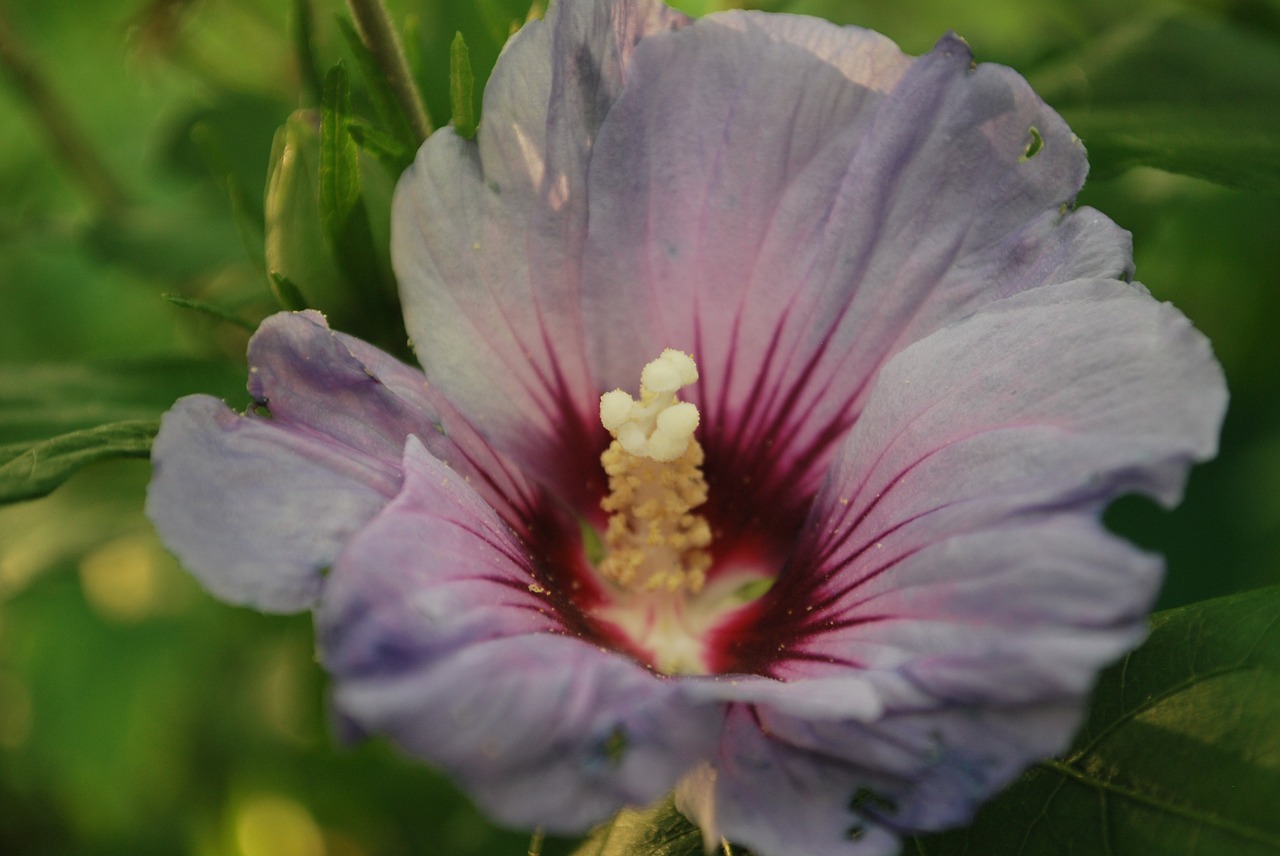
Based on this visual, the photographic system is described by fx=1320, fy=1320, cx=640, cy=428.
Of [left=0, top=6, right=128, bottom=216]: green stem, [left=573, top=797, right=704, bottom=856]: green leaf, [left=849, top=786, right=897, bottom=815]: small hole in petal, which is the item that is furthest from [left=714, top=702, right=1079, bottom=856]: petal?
[left=0, top=6, right=128, bottom=216]: green stem

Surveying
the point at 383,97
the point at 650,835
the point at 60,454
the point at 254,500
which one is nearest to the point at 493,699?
the point at 254,500

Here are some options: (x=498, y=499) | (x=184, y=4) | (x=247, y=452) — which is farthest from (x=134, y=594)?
(x=247, y=452)

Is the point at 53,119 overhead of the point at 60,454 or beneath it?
beneath

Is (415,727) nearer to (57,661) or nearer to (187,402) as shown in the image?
(187,402)

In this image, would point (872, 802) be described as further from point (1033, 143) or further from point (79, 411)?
point (79, 411)

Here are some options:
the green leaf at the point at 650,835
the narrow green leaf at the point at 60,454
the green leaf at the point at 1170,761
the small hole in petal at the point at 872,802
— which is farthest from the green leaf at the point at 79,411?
the green leaf at the point at 1170,761

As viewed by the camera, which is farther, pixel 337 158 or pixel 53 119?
pixel 53 119

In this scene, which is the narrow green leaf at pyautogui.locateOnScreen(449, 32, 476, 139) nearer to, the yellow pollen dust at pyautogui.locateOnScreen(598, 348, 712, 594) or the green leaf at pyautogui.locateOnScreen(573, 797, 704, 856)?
the yellow pollen dust at pyautogui.locateOnScreen(598, 348, 712, 594)
